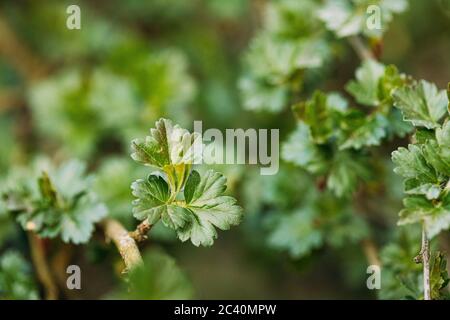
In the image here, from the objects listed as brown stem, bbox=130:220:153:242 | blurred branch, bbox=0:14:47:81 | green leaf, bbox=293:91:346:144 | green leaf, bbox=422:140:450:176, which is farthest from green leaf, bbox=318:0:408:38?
blurred branch, bbox=0:14:47:81

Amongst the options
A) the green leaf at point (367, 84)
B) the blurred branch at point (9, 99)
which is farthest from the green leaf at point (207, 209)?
the blurred branch at point (9, 99)

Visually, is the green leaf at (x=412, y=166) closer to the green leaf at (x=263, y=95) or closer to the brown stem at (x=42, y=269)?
the green leaf at (x=263, y=95)

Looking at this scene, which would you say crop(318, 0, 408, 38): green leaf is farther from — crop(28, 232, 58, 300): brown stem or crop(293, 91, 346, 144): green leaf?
crop(28, 232, 58, 300): brown stem

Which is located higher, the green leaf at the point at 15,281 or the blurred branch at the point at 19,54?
the blurred branch at the point at 19,54

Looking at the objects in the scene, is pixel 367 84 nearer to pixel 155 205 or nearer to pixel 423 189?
pixel 423 189

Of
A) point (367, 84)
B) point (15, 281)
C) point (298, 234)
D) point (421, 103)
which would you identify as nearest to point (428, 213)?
point (421, 103)
